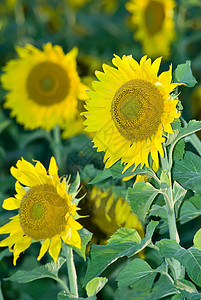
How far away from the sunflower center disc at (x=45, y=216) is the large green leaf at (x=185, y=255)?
0.17 meters

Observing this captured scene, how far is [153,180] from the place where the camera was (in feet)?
3.17

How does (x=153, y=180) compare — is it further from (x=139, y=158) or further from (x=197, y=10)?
(x=197, y=10)

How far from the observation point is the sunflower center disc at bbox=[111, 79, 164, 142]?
0.86 m

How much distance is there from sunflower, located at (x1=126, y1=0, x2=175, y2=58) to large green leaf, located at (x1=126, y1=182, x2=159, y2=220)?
1.63 m

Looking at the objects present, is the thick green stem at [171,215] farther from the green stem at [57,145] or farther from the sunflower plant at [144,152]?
the green stem at [57,145]

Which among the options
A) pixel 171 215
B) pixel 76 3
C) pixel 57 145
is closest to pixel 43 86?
pixel 57 145

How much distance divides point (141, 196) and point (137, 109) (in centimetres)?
13

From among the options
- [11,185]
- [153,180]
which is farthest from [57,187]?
[11,185]

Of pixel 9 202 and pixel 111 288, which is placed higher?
pixel 9 202

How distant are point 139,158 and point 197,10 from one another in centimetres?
232

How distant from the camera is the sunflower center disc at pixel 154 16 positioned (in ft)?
8.15

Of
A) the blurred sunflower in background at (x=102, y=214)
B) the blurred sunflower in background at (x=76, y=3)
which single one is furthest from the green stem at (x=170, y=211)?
the blurred sunflower in background at (x=76, y=3)

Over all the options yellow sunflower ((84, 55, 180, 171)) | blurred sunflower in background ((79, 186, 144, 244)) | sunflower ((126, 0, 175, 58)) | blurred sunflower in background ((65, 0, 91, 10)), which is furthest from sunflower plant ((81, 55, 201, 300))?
blurred sunflower in background ((65, 0, 91, 10))

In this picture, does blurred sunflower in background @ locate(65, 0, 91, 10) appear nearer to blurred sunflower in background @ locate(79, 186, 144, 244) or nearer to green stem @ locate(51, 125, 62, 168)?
green stem @ locate(51, 125, 62, 168)
